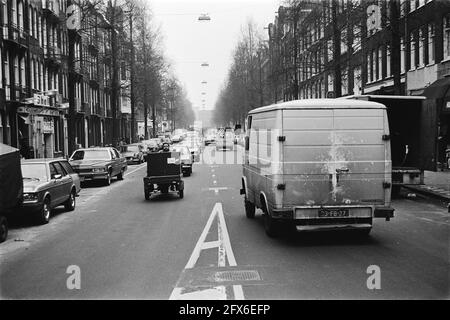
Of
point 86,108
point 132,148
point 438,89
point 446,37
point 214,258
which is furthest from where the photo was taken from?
point 86,108

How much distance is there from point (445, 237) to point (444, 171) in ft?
50.3

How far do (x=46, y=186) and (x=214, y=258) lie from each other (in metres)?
6.62

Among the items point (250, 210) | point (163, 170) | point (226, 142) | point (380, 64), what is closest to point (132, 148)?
point (226, 142)

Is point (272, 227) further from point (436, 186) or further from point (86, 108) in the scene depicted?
point (86, 108)

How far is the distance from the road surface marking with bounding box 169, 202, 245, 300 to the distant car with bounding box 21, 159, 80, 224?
409cm

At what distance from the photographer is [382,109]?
9.85 metres

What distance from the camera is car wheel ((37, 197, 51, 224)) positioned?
43.6 ft

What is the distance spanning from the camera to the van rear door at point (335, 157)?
9.59m

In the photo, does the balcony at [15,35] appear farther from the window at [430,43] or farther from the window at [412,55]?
the window at [430,43]

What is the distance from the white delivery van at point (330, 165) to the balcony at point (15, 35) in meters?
25.1

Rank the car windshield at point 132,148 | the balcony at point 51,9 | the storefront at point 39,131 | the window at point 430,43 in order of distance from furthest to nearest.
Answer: the car windshield at point 132,148, the balcony at point 51,9, the storefront at point 39,131, the window at point 430,43

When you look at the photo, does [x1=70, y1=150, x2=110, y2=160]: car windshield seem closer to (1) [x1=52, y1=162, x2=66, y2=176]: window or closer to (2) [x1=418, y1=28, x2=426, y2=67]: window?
(1) [x1=52, y1=162, x2=66, y2=176]: window

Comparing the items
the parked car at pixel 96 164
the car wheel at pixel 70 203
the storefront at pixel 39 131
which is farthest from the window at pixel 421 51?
the storefront at pixel 39 131

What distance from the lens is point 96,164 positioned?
79.4ft
